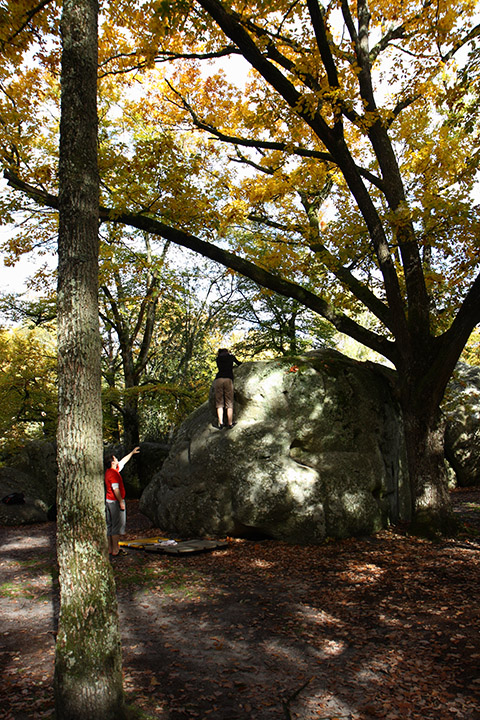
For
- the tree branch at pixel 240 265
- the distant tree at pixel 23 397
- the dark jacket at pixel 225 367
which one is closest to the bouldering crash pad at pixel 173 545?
the dark jacket at pixel 225 367

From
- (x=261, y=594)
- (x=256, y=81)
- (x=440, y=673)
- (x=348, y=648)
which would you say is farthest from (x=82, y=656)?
(x=256, y=81)

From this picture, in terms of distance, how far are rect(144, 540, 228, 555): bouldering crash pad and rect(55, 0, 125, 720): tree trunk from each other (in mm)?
4954

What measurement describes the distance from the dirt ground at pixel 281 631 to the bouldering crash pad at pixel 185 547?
0.40ft

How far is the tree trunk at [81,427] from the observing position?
3.47 meters

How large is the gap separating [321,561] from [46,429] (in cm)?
1216

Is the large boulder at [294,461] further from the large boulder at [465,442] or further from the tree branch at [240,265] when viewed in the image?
the large boulder at [465,442]

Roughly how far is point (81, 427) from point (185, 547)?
18.8ft

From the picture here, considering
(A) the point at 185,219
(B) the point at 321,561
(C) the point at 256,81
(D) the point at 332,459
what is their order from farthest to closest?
(C) the point at 256,81 → (A) the point at 185,219 → (D) the point at 332,459 → (B) the point at 321,561

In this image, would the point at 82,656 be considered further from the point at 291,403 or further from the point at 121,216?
the point at 121,216

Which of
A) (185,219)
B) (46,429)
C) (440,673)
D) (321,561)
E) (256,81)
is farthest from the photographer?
(46,429)

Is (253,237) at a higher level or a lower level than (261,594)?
higher

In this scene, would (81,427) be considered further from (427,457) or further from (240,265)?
(427,457)

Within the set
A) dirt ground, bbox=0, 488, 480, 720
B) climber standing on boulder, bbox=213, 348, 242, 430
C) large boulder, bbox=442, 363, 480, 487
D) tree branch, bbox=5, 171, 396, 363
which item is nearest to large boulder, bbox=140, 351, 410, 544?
climber standing on boulder, bbox=213, 348, 242, 430

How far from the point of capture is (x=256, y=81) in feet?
43.9
